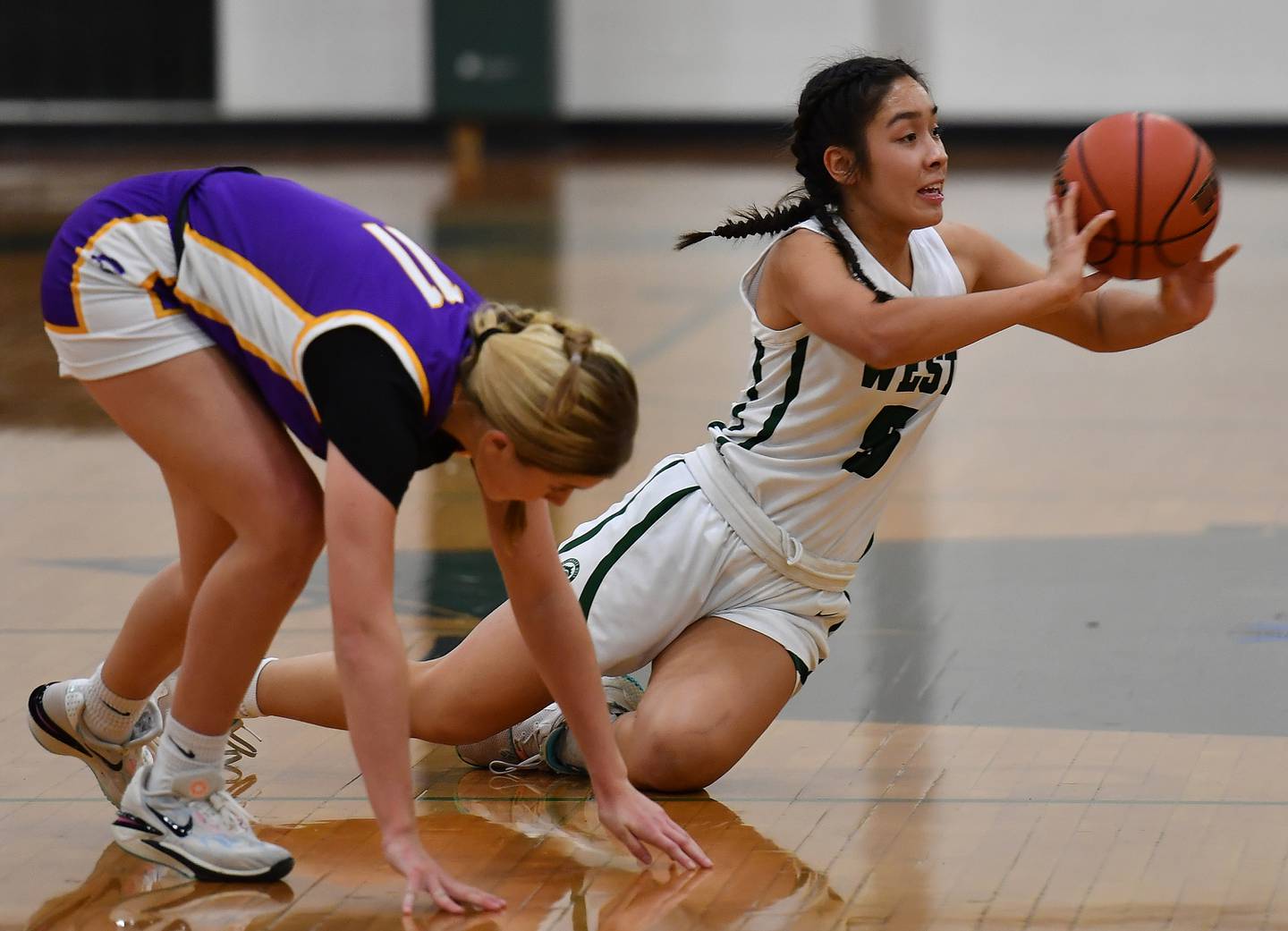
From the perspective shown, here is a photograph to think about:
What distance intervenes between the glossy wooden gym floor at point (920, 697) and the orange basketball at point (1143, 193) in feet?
3.12

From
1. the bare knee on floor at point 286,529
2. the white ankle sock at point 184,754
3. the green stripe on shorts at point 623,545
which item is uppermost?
the bare knee on floor at point 286,529

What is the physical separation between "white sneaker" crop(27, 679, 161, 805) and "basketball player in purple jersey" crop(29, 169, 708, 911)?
0.28 m

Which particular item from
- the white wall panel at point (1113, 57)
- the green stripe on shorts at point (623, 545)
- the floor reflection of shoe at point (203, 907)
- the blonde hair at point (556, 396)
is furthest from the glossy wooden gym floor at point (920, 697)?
the white wall panel at point (1113, 57)

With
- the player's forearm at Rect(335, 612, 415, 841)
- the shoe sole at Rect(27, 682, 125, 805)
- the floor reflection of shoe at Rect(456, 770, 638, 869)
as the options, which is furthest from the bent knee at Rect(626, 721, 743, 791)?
Answer: the shoe sole at Rect(27, 682, 125, 805)

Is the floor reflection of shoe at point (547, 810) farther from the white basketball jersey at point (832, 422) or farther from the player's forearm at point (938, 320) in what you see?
the player's forearm at point (938, 320)

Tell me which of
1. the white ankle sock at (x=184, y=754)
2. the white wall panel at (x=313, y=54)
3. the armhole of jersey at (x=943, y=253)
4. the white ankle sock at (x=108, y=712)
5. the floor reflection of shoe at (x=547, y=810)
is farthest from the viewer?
the white wall panel at (x=313, y=54)

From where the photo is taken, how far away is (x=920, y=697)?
412cm

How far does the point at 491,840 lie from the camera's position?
3.30 meters

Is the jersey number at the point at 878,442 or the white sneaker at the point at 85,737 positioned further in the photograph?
the jersey number at the point at 878,442

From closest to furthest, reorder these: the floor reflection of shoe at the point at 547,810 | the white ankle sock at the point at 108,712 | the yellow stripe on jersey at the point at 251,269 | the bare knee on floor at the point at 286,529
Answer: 1. the yellow stripe on jersey at the point at 251,269
2. the bare knee on floor at the point at 286,529
3. the floor reflection of shoe at the point at 547,810
4. the white ankle sock at the point at 108,712

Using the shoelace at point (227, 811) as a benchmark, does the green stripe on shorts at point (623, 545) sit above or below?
above

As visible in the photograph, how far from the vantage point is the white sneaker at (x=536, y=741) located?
3.63 metres

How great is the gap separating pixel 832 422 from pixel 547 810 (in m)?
0.88

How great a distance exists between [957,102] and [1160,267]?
1328 cm
